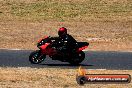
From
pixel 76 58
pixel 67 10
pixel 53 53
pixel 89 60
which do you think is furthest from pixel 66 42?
pixel 67 10

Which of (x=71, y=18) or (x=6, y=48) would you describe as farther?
(x=71, y=18)

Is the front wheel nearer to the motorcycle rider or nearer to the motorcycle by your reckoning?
the motorcycle

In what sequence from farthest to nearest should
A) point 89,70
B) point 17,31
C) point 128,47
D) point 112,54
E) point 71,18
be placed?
point 71,18, point 17,31, point 128,47, point 112,54, point 89,70

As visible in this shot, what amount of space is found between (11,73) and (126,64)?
251 inches

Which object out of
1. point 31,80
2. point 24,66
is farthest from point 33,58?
point 31,80

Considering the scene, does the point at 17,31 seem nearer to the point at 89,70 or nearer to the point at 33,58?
the point at 33,58

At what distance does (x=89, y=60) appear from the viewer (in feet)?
85.8

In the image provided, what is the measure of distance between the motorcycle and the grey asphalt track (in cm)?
27

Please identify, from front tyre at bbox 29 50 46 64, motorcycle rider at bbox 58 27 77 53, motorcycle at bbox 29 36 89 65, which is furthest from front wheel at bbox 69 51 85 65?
front tyre at bbox 29 50 46 64

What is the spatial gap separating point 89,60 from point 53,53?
265 centimetres

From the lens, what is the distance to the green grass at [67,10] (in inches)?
1542

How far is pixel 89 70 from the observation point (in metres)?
22.7

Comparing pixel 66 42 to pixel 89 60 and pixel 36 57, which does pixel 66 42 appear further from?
pixel 89 60

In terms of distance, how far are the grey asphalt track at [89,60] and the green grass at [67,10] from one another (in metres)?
10.0
